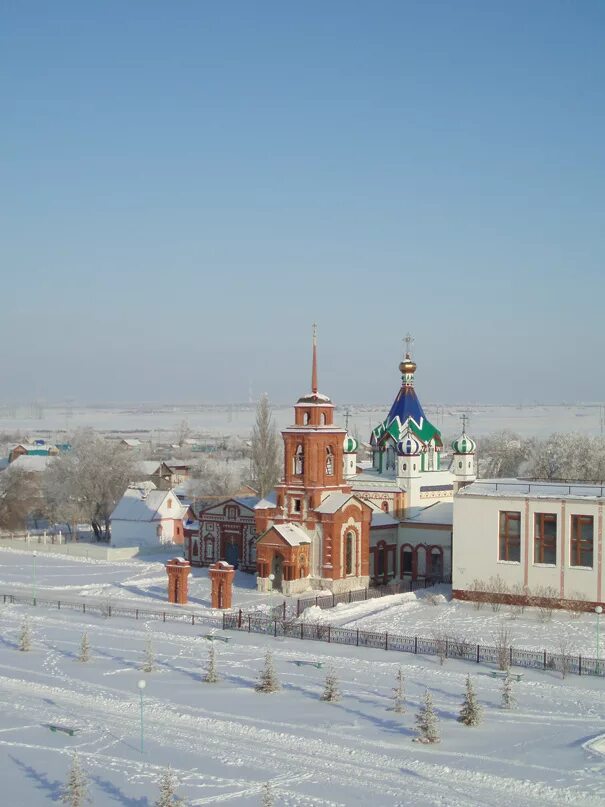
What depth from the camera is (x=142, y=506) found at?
54.1m

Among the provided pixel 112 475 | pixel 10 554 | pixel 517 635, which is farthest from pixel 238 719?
pixel 112 475

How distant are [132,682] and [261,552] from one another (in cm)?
1587

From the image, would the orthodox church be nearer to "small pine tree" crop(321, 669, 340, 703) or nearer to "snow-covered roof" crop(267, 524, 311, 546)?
"snow-covered roof" crop(267, 524, 311, 546)

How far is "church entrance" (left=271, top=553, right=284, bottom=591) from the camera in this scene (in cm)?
3862

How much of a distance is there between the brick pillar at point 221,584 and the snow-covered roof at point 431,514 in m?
10.7

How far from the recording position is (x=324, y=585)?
3828cm

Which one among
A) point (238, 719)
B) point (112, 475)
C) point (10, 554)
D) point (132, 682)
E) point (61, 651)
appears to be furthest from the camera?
point (112, 475)

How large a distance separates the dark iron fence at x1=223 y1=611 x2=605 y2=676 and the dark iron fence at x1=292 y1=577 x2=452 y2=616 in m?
2.93

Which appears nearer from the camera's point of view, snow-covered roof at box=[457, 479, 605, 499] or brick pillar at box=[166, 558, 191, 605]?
snow-covered roof at box=[457, 479, 605, 499]

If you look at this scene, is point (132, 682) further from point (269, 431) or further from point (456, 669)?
point (269, 431)

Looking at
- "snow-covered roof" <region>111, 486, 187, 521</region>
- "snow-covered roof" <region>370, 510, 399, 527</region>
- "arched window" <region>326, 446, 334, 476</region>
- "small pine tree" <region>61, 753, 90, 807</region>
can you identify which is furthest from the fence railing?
"snow-covered roof" <region>111, 486, 187, 521</region>

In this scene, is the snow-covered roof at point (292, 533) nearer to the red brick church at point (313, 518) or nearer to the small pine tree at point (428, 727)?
the red brick church at point (313, 518)

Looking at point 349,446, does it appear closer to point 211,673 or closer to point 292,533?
point 292,533

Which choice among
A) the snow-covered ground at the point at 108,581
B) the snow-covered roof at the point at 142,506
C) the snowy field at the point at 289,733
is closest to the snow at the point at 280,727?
the snowy field at the point at 289,733
